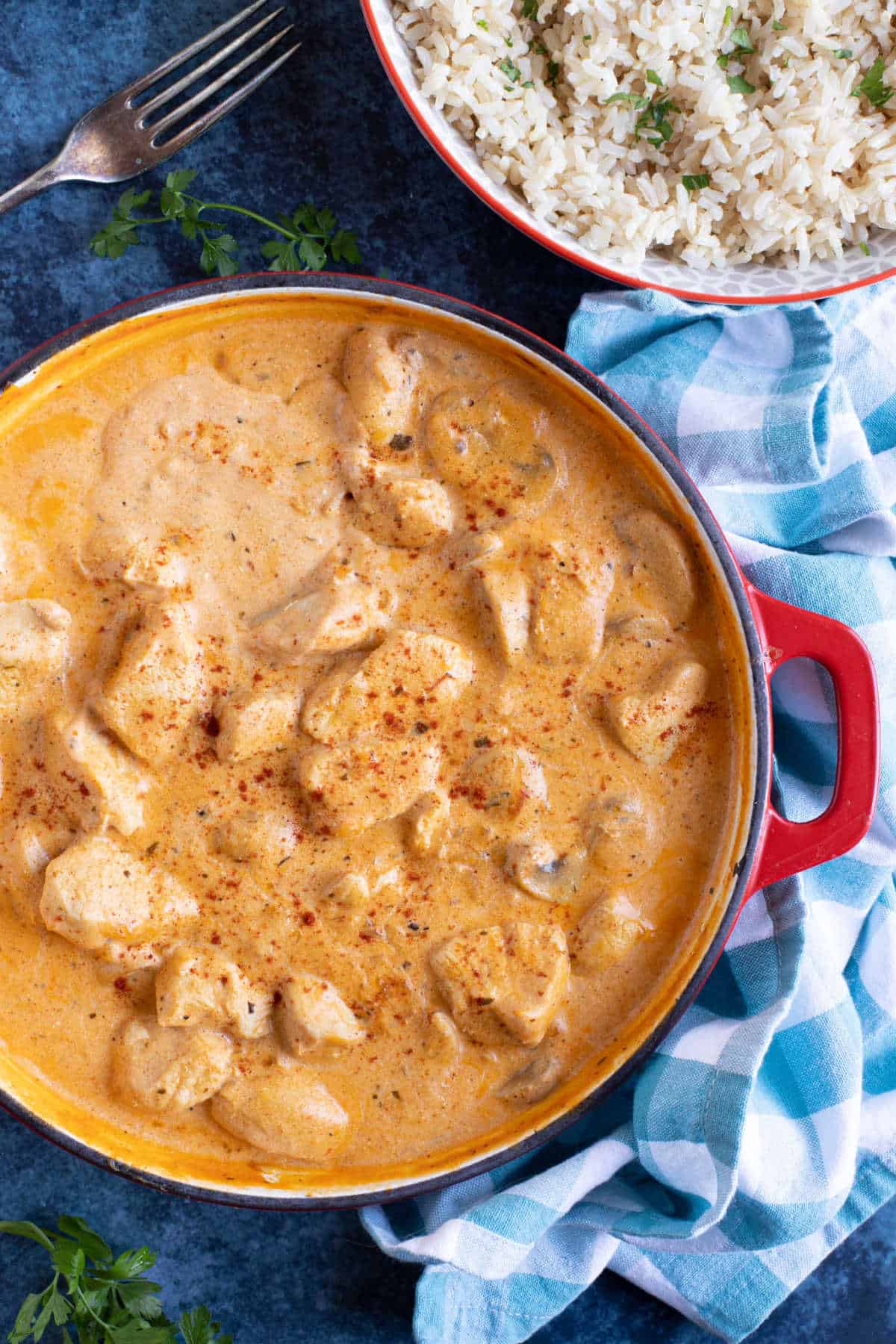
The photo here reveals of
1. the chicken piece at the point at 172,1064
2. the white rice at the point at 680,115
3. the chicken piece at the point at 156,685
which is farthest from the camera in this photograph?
the white rice at the point at 680,115

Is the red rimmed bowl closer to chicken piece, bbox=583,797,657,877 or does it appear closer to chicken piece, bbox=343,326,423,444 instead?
chicken piece, bbox=343,326,423,444

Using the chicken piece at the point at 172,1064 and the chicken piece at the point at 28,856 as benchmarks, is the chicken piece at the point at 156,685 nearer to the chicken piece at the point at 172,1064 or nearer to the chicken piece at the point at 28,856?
the chicken piece at the point at 28,856

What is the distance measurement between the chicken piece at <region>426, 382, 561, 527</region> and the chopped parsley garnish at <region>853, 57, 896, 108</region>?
37.8 inches

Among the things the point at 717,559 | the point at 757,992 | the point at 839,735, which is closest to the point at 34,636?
the point at 717,559

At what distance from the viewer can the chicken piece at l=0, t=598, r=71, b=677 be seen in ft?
6.41

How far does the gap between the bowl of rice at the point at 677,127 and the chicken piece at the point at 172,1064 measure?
1.62m

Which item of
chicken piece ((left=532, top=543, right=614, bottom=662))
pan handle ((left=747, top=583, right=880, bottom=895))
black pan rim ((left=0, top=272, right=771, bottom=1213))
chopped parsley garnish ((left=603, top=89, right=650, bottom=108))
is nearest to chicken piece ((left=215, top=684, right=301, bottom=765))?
chicken piece ((left=532, top=543, right=614, bottom=662))

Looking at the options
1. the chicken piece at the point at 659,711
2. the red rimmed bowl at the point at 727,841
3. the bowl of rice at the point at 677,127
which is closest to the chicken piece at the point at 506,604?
the chicken piece at the point at 659,711

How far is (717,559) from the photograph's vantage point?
6.66 feet

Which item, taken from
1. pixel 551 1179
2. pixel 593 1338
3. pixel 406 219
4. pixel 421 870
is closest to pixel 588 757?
pixel 421 870

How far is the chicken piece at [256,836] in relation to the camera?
2.03 meters

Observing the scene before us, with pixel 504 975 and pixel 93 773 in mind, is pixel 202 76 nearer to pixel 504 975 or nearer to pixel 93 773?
pixel 93 773

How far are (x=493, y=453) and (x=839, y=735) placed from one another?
2.69 feet

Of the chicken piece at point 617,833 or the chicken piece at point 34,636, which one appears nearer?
the chicken piece at point 34,636
